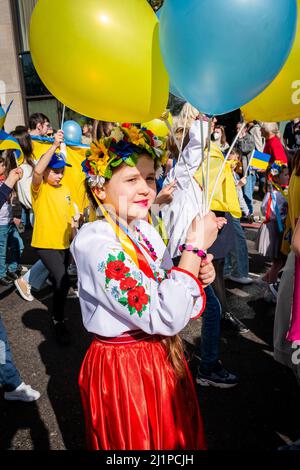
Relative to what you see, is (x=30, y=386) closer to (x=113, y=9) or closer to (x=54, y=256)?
(x=54, y=256)

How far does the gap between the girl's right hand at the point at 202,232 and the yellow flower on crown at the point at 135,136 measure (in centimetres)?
39

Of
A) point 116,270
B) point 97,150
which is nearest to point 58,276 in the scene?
point 97,150

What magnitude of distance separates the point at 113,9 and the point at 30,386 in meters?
2.44

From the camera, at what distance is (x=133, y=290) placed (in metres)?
1.31

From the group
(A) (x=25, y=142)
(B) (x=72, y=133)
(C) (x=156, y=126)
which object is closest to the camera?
(C) (x=156, y=126)

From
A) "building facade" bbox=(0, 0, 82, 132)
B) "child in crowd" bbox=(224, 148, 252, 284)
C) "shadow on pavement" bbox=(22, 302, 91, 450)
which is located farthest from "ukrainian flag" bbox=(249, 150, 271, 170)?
"building facade" bbox=(0, 0, 82, 132)

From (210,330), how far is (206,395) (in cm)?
46

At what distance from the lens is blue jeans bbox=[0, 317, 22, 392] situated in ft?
7.97

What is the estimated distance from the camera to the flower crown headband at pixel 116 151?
147 cm

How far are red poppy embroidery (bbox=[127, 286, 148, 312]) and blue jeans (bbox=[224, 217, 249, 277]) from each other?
3.12 m

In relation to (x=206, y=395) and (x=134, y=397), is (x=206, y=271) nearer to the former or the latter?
(x=134, y=397)

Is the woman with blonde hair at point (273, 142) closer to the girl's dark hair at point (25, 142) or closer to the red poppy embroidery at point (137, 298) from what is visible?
the girl's dark hair at point (25, 142)

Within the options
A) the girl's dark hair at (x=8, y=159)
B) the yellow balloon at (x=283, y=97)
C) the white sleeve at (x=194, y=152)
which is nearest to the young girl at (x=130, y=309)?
the yellow balloon at (x=283, y=97)
